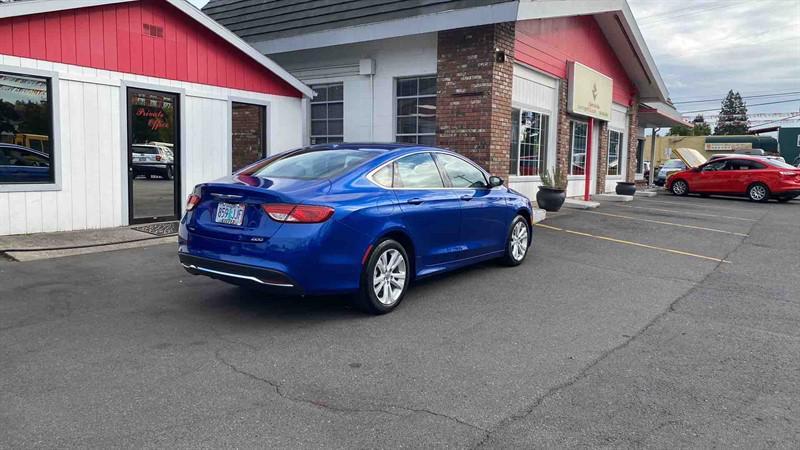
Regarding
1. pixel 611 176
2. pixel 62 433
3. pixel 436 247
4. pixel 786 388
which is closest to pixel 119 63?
pixel 436 247

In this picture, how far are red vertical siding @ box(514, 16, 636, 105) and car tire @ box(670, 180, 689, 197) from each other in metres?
5.19

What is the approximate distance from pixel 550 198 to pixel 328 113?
18.7ft

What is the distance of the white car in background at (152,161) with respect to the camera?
9438 millimetres

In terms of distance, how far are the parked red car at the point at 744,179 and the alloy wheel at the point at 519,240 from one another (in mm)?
15730

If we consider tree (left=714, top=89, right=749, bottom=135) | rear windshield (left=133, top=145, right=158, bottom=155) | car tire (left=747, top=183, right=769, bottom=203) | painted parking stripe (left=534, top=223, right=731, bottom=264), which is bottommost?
painted parking stripe (left=534, top=223, right=731, bottom=264)

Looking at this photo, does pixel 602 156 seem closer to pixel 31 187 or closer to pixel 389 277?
pixel 389 277

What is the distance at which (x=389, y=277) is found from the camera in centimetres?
536

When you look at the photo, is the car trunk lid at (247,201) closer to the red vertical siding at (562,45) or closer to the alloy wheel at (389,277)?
the alloy wheel at (389,277)

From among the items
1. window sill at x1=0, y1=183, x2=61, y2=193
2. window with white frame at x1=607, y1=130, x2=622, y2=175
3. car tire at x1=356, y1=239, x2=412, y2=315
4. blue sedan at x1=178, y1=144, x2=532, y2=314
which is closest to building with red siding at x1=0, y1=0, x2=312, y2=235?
window sill at x1=0, y1=183, x2=61, y2=193

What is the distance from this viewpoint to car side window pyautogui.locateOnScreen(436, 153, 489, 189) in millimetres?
6445

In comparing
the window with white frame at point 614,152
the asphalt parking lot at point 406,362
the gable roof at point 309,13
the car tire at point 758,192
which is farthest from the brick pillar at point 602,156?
the asphalt parking lot at point 406,362

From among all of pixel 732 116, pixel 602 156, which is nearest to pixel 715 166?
pixel 602 156

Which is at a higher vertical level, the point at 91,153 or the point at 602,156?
the point at 602,156

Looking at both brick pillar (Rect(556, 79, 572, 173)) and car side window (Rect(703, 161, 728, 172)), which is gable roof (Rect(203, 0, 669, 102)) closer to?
brick pillar (Rect(556, 79, 572, 173))
